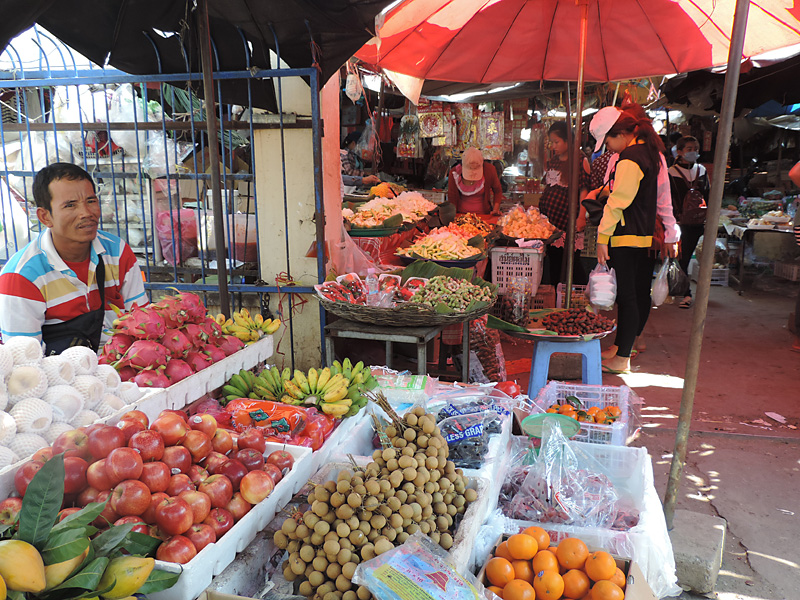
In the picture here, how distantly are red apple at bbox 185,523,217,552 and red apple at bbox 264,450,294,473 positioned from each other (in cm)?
38

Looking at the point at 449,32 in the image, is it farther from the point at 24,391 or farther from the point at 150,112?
the point at 24,391

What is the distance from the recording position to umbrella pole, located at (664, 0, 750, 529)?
220cm

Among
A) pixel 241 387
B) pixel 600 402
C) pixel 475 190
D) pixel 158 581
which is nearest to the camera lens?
pixel 158 581

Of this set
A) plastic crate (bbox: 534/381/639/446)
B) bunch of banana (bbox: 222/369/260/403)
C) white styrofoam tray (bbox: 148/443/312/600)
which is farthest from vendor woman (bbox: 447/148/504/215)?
white styrofoam tray (bbox: 148/443/312/600)

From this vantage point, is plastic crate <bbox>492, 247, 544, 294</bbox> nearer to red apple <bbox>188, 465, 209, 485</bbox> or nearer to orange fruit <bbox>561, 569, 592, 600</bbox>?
orange fruit <bbox>561, 569, 592, 600</bbox>

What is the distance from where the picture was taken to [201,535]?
1.45 m

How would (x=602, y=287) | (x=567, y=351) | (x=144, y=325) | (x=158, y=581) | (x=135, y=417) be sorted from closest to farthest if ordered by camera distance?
(x=158, y=581)
(x=135, y=417)
(x=144, y=325)
(x=567, y=351)
(x=602, y=287)

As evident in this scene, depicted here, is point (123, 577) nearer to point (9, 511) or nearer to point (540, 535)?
point (9, 511)

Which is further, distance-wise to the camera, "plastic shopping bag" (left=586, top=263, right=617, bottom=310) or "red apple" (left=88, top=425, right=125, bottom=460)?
"plastic shopping bag" (left=586, top=263, right=617, bottom=310)

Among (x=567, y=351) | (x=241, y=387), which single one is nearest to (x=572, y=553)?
(x=241, y=387)

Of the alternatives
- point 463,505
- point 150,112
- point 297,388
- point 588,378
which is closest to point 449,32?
point 150,112

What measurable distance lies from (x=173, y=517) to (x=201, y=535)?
0.28ft

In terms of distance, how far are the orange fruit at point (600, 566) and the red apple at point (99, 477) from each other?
4.32 ft

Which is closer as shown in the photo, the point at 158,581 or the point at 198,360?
the point at 158,581
